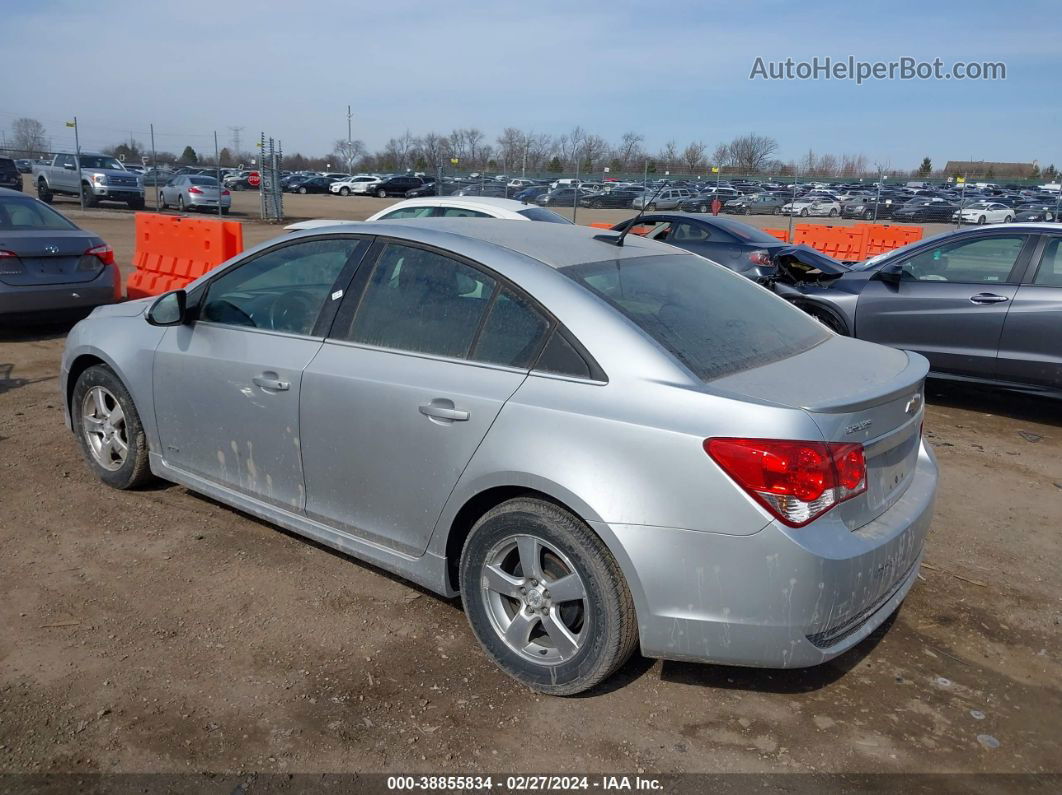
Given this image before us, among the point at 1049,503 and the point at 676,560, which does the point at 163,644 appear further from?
the point at 1049,503

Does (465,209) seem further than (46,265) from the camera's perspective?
Yes

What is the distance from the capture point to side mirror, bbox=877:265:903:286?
25.2 ft

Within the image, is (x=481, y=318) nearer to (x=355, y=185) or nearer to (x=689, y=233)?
(x=689, y=233)

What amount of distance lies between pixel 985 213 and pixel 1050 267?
37275mm

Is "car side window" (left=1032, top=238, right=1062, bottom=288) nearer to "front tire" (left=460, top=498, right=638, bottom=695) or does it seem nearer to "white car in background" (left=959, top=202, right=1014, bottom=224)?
"front tire" (left=460, top=498, right=638, bottom=695)

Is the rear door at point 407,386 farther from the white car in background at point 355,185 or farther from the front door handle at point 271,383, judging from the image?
the white car in background at point 355,185

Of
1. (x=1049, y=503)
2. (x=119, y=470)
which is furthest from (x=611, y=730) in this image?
(x=1049, y=503)

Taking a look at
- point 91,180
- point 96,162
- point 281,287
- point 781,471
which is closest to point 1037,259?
point 781,471

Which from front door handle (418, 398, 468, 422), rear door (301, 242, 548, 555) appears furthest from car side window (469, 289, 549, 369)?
front door handle (418, 398, 468, 422)

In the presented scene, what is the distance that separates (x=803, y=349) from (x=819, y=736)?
1.46 meters

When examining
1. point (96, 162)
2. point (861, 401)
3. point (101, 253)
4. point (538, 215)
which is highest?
point (96, 162)

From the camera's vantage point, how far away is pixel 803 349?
3568 millimetres

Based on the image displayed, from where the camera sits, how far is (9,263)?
8.15 m

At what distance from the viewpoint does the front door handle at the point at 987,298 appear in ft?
23.0
